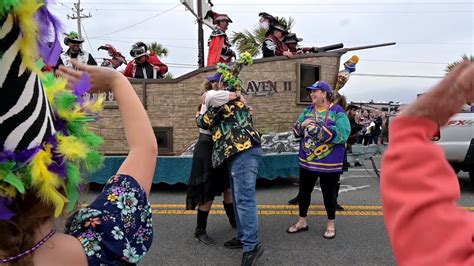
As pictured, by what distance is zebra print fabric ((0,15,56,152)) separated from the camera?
0.89m

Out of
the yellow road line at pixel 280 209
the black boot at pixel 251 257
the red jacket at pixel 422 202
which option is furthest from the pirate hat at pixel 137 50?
the red jacket at pixel 422 202

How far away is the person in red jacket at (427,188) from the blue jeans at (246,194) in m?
2.73

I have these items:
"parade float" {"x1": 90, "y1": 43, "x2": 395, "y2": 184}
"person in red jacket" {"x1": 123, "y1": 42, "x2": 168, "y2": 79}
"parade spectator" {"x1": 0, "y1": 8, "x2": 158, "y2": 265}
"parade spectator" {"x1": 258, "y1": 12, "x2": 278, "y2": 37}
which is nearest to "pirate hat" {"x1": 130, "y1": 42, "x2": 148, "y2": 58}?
"person in red jacket" {"x1": 123, "y1": 42, "x2": 168, "y2": 79}

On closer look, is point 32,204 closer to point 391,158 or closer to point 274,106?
point 391,158

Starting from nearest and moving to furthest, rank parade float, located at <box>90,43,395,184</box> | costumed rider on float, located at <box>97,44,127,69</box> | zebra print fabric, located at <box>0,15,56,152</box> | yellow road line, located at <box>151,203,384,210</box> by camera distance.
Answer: zebra print fabric, located at <box>0,15,56,152</box>
yellow road line, located at <box>151,203,384,210</box>
parade float, located at <box>90,43,395,184</box>
costumed rider on float, located at <box>97,44,127,69</box>

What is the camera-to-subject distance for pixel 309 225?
4.86 m

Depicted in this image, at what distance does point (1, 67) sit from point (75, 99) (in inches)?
12.5

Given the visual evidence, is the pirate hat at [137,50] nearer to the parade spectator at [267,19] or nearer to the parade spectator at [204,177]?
the parade spectator at [267,19]

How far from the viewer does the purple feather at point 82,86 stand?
123cm

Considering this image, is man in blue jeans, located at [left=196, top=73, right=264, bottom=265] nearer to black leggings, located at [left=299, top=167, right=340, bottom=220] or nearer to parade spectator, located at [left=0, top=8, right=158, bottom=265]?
black leggings, located at [left=299, top=167, right=340, bottom=220]

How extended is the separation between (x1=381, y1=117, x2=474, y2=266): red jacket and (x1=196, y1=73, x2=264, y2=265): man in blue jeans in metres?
2.73

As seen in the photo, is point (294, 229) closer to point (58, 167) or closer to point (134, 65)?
point (58, 167)

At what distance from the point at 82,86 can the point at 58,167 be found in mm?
304

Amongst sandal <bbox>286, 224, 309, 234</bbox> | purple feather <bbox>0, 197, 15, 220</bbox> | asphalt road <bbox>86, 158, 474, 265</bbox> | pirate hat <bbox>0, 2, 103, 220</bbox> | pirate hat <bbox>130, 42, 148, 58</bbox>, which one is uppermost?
pirate hat <bbox>130, 42, 148, 58</bbox>
